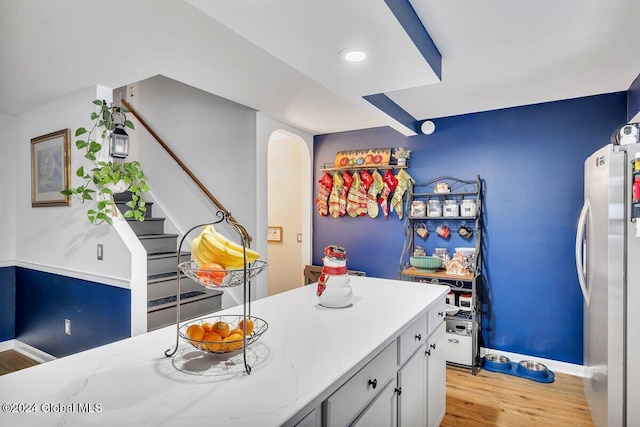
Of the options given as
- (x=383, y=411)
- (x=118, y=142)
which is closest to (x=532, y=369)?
(x=383, y=411)

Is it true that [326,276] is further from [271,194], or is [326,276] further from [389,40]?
[271,194]

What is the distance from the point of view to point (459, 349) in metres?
3.12

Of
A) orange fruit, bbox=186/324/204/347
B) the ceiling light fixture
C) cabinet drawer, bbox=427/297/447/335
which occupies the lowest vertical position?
cabinet drawer, bbox=427/297/447/335

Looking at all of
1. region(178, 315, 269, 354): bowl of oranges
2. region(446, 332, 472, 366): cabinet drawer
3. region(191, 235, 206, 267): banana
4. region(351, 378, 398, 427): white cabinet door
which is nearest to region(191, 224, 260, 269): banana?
region(191, 235, 206, 267): banana

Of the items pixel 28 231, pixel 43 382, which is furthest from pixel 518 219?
pixel 28 231

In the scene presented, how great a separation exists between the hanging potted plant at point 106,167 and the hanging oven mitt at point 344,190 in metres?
2.15

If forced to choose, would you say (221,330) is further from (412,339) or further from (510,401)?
(510,401)

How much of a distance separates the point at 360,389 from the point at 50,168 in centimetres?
317

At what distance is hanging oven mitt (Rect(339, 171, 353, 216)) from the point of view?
405 cm

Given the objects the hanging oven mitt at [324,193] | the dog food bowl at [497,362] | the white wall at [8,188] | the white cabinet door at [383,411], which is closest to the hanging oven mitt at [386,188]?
the hanging oven mitt at [324,193]

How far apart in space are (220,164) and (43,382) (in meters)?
2.86

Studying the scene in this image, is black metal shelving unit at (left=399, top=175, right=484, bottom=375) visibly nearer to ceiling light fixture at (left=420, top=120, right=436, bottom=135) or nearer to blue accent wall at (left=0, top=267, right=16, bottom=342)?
ceiling light fixture at (left=420, top=120, right=436, bottom=135)

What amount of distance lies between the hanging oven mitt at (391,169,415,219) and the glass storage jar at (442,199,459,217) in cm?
44

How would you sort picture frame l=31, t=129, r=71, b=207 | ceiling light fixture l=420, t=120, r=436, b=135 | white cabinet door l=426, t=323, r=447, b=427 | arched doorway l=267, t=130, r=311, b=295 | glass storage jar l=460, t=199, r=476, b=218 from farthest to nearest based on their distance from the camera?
arched doorway l=267, t=130, r=311, b=295, ceiling light fixture l=420, t=120, r=436, b=135, glass storage jar l=460, t=199, r=476, b=218, picture frame l=31, t=129, r=71, b=207, white cabinet door l=426, t=323, r=447, b=427
